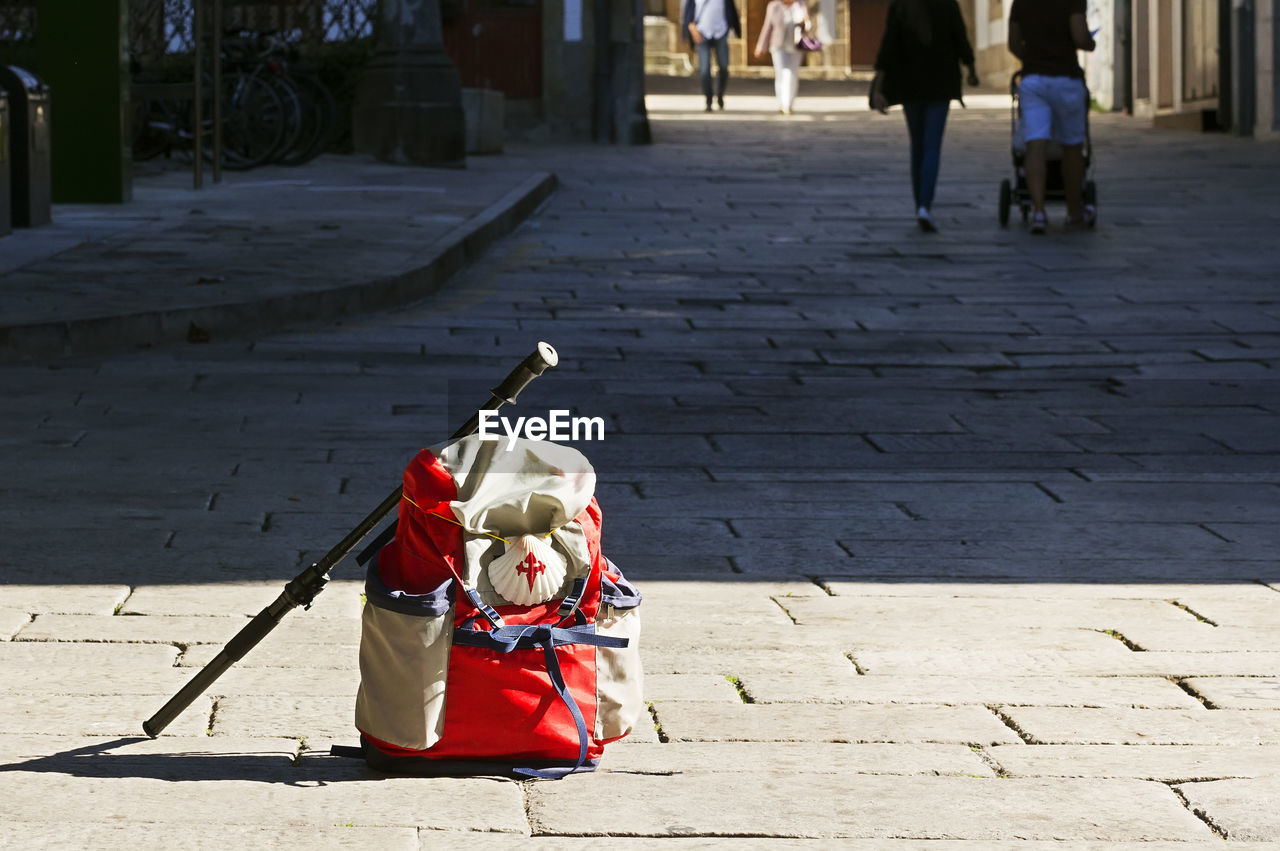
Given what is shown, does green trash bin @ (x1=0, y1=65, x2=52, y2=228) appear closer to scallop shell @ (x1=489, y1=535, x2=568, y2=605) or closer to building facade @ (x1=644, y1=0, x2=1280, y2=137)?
scallop shell @ (x1=489, y1=535, x2=568, y2=605)

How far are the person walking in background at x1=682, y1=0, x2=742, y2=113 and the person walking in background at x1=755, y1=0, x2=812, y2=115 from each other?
0.51 metres

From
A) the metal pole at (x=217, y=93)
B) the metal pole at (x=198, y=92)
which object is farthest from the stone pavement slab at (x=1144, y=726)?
the metal pole at (x=217, y=93)

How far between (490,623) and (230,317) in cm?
589

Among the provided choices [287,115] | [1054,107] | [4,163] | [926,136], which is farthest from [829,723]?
[287,115]

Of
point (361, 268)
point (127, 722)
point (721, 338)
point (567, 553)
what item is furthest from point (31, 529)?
point (361, 268)

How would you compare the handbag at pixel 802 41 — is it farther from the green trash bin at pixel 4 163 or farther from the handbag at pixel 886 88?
the green trash bin at pixel 4 163

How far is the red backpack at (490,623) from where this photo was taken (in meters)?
3.08

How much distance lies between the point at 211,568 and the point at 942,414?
128 inches

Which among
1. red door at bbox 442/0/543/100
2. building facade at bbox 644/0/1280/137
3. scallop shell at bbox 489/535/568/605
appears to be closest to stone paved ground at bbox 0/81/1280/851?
scallop shell at bbox 489/535/568/605

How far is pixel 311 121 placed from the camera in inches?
690

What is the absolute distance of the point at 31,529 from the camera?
16.8 ft

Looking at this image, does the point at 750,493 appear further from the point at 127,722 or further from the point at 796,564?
the point at 127,722

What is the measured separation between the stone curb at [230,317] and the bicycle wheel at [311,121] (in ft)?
20.0

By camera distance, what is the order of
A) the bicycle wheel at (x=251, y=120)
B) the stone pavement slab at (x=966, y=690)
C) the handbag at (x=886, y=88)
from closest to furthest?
the stone pavement slab at (x=966, y=690) → the handbag at (x=886, y=88) → the bicycle wheel at (x=251, y=120)
